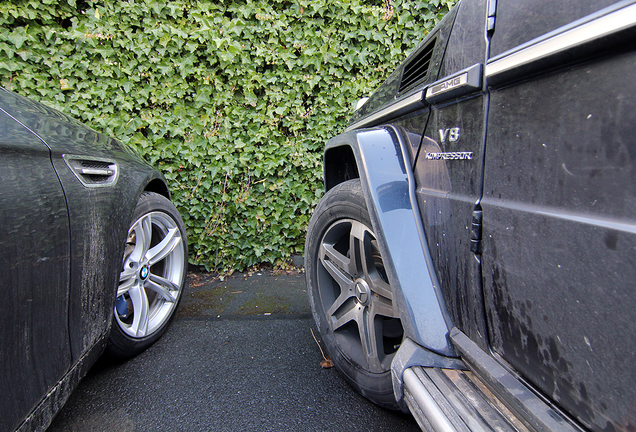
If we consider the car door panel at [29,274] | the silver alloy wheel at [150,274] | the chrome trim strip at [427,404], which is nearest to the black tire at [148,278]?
the silver alloy wheel at [150,274]

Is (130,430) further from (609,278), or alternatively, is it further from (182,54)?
(182,54)

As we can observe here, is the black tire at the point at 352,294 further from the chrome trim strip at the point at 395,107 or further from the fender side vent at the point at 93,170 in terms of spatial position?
the fender side vent at the point at 93,170

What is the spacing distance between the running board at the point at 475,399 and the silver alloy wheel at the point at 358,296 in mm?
323

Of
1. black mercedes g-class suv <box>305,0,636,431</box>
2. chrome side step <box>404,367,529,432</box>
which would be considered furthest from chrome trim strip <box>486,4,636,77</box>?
chrome side step <box>404,367,529,432</box>

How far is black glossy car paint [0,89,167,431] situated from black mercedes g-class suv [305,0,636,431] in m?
1.08

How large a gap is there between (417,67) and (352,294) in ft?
3.37

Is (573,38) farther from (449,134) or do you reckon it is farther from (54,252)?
(54,252)

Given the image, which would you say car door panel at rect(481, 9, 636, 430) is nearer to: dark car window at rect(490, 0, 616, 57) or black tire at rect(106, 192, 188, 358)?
dark car window at rect(490, 0, 616, 57)

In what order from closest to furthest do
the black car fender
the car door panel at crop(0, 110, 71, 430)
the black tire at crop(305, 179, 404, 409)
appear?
the car door panel at crop(0, 110, 71, 430), the black car fender, the black tire at crop(305, 179, 404, 409)

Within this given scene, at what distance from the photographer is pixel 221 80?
3035mm

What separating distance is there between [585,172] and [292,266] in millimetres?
2958

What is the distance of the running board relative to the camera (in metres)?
0.75

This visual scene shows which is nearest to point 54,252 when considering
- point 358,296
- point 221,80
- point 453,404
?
point 358,296

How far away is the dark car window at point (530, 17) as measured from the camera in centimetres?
64
